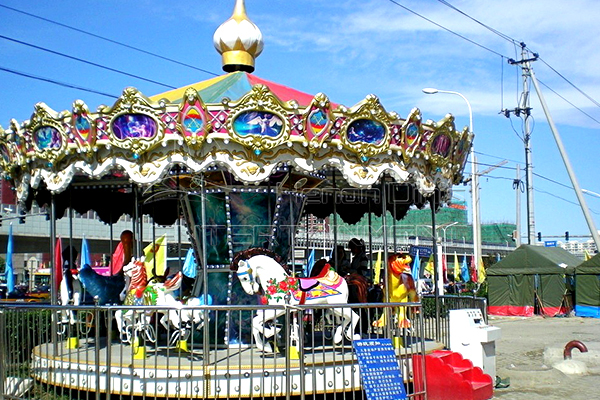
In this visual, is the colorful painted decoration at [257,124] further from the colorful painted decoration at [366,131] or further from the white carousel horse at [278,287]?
the white carousel horse at [278,287]

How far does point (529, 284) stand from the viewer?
28.1 metres

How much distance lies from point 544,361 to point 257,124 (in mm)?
8424

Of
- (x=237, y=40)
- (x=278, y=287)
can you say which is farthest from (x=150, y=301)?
(x=237, y=40)

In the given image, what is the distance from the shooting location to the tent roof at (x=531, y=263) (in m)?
27.7

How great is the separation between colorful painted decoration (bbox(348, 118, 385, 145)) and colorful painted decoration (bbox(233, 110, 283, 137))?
109 cm

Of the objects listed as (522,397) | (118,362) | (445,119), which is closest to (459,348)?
(522,397)

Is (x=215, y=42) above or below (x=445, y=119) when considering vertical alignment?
above

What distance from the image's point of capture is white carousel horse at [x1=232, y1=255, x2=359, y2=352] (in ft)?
32.0

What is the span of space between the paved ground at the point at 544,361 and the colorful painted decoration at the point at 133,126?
245 inches

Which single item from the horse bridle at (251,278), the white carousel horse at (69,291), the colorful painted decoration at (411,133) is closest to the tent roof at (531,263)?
the colorful painted decoration at (411,133)

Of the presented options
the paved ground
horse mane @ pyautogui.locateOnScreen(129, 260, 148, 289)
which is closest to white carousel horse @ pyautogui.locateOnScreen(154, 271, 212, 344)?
horse mane @ pyautogui.locateOnScreen(129, 260, 148, 289)

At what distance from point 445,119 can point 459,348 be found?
3511 millimetres

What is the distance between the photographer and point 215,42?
41.5 feet

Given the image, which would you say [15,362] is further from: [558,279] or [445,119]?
[558,279]
